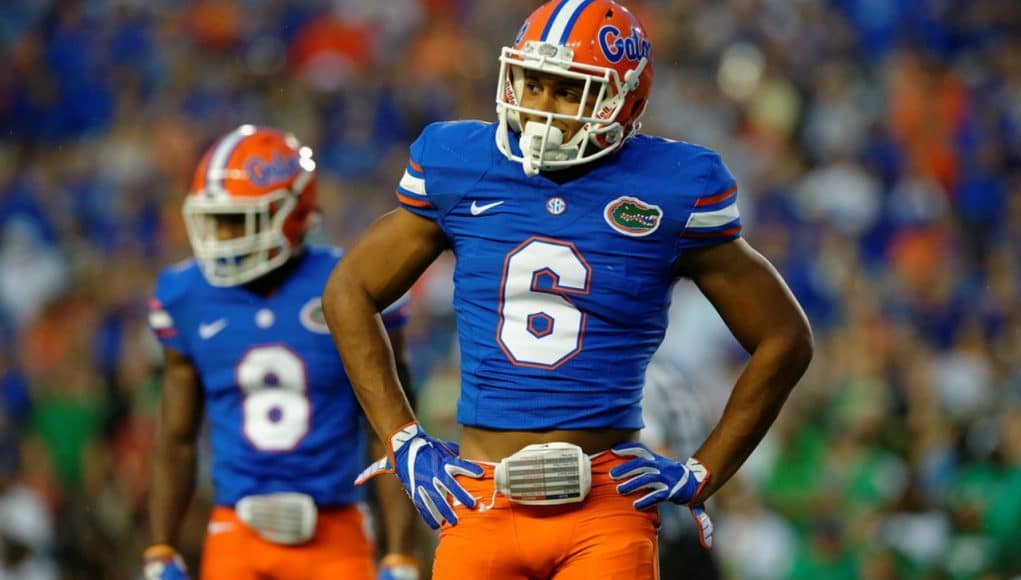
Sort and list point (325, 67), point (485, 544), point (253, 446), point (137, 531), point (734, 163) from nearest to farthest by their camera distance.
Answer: point (485, 544) → point (253, 446) → point (137, 531) → point (734, 163) → point (325, 67)

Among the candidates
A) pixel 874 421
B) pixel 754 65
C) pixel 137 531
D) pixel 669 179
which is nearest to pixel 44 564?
pixel 137 531

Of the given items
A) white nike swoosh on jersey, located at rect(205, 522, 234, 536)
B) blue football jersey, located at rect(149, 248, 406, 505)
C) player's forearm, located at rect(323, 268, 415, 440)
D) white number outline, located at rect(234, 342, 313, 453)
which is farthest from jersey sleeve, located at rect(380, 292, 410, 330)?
player's forearm, located at rect(323, 268, 415, 440)

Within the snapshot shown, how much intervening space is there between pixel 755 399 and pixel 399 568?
137cm

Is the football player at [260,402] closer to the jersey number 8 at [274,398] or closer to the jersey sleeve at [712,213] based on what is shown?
the jersey number 8 at [274,398]

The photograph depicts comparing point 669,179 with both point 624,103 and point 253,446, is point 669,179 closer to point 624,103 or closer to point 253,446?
point 624,103

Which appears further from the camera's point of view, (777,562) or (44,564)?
(44,564)

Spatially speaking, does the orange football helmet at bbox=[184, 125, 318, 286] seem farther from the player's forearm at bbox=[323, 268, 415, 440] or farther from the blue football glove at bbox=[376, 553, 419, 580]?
the player's forearm at bbox=[323, 268, 415, 440]

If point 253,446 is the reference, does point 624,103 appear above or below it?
above

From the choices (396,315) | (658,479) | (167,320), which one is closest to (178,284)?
(167,320)

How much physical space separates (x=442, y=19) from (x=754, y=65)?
6.83 ft

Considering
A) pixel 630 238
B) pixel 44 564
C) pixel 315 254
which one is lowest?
pixel 44 564

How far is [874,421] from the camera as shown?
659 centimetres

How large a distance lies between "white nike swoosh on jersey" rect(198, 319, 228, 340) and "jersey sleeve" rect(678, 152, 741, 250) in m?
1.68

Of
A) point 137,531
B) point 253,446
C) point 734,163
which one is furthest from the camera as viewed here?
point 734,163
